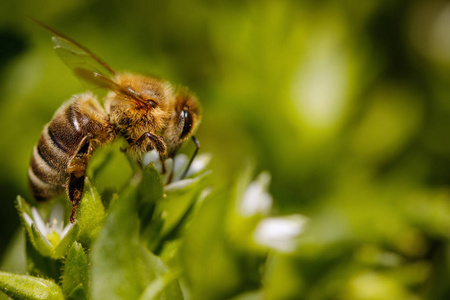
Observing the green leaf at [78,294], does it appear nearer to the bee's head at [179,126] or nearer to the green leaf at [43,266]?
the green leaf at [43,266]

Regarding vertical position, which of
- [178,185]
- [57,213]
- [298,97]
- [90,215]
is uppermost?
[298,97]

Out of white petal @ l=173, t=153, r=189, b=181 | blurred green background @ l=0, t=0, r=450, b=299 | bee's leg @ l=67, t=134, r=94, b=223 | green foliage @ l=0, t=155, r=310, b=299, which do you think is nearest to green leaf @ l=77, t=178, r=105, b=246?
green foliage @ l=0, t=155, r=310, b=299

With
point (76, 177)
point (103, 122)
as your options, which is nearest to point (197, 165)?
point (103, 122)

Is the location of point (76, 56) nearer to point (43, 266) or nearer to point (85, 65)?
point (85, 65)

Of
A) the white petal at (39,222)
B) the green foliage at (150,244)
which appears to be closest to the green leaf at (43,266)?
the green foliage at (150,244)

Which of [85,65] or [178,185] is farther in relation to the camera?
[85,65]
